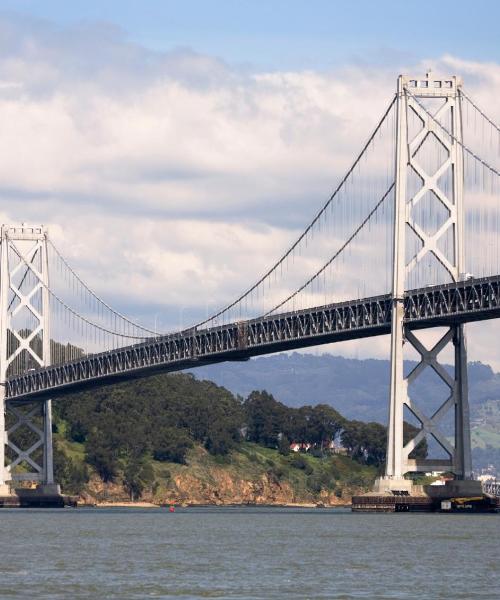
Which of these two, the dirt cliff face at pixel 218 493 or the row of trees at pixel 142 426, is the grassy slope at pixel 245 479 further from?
the row of trees at pixel 142 426

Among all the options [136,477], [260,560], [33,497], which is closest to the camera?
[260,560]

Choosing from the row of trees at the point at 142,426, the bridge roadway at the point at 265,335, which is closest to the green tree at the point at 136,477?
the row of trees at the point at 142,426

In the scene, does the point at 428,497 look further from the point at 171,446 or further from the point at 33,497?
the point at 171,446

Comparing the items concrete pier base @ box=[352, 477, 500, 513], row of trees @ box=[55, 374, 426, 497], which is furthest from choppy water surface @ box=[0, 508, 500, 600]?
row of trees @ box=[55, 374, 426, 497]

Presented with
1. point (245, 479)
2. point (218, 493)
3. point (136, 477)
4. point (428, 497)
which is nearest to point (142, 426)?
point (136, 477)

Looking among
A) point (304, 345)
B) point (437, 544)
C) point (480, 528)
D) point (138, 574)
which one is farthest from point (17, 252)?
point (138, 574)
